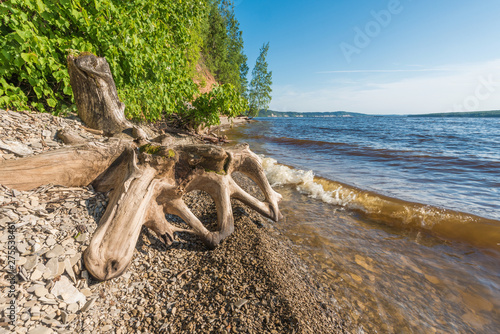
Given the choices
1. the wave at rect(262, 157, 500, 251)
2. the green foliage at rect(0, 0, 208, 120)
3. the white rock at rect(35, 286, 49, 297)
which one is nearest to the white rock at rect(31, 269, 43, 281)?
the white rock at rect(35, 286, 49, 297)

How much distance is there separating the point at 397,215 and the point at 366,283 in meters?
3.14

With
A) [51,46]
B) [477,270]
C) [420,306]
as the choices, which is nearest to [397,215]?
[477,270]

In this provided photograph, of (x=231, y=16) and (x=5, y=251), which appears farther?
(x=231, y=16)

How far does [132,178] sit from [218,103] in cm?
770

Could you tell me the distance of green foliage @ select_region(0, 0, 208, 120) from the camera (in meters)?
3.72

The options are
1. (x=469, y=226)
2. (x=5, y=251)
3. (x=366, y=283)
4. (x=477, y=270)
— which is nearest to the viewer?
(x=5, y=251)

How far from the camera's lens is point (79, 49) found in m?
4.60

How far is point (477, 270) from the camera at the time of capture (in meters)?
3.79

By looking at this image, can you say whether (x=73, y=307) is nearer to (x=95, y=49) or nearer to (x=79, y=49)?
(x=79, y=49)

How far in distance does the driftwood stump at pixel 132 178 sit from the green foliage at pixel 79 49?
1.70 ft

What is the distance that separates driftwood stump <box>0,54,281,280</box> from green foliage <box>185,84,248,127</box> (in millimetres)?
5704

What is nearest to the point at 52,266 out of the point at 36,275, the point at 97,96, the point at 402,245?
the point at 36,275

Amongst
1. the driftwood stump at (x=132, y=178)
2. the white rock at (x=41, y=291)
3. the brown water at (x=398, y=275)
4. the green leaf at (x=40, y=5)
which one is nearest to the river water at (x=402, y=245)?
the brown water at (x=398, y=275)

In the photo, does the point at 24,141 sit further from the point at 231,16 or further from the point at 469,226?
the point at 231,16
